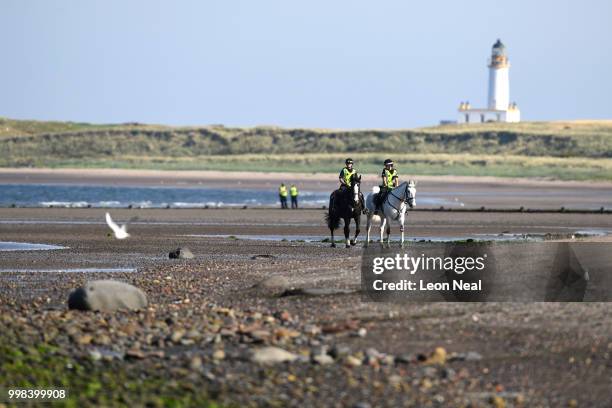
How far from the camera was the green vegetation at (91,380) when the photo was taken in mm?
11828

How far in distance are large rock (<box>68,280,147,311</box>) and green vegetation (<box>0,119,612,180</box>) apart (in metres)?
87.2

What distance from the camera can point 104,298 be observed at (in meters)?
17.2

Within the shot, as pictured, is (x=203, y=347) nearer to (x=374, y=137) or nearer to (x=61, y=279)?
(x=61, y=279)

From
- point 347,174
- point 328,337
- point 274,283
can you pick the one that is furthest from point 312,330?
point 347,174

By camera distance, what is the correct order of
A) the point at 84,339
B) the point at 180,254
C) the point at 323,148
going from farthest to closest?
the point at 323,148, the point at 180,254, the point at 84,339

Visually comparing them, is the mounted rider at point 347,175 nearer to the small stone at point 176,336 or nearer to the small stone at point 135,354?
the small stone at point 176,336

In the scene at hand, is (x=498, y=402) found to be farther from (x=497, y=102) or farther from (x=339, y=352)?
(x=497, y=102)

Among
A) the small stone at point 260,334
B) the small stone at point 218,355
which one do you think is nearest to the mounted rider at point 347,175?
the small stone at point 260,334

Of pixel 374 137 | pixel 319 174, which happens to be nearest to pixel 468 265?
pixel 319 174

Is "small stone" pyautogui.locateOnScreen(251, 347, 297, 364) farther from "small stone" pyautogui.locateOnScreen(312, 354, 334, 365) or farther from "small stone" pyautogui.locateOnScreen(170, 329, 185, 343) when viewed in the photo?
"small stone" pyautogui.locateOnScreen(170, 329, 185, 343)

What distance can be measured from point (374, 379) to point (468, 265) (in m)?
7.71

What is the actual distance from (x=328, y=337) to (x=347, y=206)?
16.1 meters

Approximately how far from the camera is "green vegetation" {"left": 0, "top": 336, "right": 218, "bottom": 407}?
11.8 m

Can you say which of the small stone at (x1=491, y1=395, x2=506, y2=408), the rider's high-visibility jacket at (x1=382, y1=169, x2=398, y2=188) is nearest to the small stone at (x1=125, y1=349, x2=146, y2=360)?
the small stone at (x1=491, y1=395, x2=506, y2=408)
